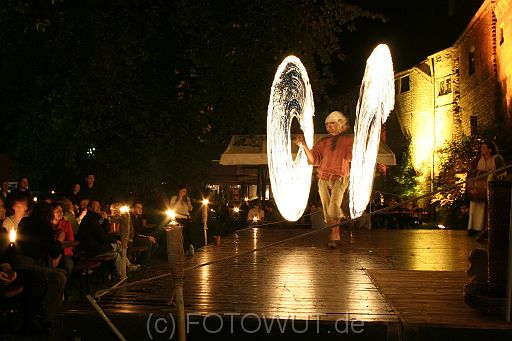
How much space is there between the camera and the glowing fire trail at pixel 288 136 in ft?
38.9

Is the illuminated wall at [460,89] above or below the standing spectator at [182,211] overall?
above

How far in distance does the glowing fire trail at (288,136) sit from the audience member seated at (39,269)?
15.5 feet

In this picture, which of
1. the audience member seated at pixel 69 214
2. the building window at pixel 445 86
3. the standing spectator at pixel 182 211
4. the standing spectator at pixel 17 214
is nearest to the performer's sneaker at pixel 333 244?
the standing spectator at pixel 17 214

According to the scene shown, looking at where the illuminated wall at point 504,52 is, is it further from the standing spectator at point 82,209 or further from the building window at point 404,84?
the standing spectator at point 82,209

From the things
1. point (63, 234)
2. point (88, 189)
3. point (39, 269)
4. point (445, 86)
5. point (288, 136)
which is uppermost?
point (445, 86)

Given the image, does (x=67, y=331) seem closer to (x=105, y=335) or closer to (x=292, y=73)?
(x=105, y=335)

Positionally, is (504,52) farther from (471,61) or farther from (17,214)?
(17,214)

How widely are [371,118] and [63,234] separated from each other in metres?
5.61

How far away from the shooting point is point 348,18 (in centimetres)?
1817

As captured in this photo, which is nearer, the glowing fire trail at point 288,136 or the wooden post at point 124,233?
the wooden post at point 124,233

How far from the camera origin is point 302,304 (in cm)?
526

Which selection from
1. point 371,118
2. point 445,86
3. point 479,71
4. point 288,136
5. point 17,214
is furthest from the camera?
point 445,86

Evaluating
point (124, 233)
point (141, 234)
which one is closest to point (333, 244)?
point (124, 233)

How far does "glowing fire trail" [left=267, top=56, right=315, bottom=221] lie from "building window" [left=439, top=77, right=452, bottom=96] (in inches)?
840
